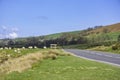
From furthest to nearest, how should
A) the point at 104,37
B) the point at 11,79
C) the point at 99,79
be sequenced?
the point at 104,37, the point at 11,79, the point at 99,79

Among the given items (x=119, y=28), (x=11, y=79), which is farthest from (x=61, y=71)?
(x=119, y=28)

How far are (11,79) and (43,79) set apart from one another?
2018 millimetres

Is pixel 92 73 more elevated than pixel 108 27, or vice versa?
pixel 108 27

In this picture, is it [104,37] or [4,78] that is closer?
[4,78]

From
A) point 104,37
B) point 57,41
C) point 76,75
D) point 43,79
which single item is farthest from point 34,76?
point 57,41

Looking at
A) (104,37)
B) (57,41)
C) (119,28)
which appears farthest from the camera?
(57,41)

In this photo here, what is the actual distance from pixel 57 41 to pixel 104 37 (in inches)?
1186

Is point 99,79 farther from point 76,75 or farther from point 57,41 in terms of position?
point 57,41

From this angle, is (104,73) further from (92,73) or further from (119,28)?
(119,28)

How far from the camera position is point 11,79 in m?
18.1

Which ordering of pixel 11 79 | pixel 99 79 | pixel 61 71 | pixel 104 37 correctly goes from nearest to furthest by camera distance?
pixel 99 79 → pixel 11 79 → pixel 61 71 → pixel 104 37

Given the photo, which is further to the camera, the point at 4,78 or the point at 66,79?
the point at 4,78

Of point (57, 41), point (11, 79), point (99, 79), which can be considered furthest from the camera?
point (57, 41)

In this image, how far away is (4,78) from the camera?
18781 millimetres
